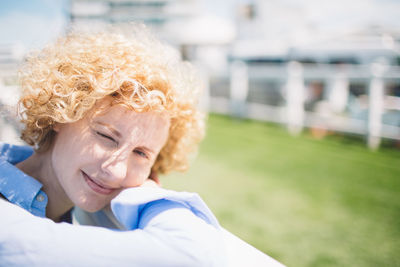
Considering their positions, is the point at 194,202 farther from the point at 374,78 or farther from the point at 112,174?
the point at 374,78

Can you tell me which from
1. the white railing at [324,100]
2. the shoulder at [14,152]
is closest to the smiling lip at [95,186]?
the shoulder at [14,152]

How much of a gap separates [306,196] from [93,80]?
288 centimetres

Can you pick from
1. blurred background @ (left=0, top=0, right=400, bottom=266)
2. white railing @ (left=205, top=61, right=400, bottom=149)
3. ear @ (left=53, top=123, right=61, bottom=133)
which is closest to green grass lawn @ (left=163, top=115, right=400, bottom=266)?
blurred background @ (left=0, top=0, right=400, bottom=266)

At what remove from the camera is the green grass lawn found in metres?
2.12

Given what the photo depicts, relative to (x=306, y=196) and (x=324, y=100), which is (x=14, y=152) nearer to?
(x=306, y=196)

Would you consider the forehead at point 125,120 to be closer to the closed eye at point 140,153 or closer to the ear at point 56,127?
the closed eye at point 140,153

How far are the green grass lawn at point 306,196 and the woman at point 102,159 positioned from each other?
1.53 m

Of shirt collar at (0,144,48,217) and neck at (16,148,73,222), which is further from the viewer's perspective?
neck at (16,148,73,222)

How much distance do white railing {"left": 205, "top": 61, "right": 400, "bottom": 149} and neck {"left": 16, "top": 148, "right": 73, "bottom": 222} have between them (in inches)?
219

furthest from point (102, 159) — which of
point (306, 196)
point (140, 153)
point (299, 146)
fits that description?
point (299, 146)

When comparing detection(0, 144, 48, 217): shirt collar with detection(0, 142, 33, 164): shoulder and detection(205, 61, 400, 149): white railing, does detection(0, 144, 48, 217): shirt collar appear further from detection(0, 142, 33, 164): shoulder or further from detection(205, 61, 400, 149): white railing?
detection(205, 61, 400, 149): white railing

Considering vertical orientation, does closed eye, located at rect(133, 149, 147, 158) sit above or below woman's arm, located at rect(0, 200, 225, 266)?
above

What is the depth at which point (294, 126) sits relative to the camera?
21.1 feet

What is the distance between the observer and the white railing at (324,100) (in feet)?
16.3
